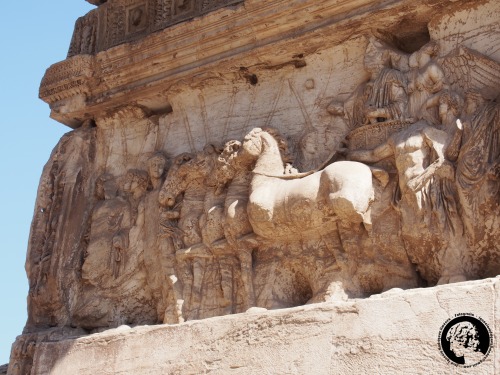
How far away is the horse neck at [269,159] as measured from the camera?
6.79 metres

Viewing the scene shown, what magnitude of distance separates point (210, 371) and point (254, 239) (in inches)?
42.9

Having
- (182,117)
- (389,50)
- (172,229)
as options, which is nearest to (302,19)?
(389,50)

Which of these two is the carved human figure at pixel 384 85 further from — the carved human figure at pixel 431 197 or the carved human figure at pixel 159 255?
the carved human figure at pixel 159 255

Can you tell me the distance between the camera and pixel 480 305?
17.2ft

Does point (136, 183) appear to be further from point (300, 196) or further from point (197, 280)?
point (300, 196)

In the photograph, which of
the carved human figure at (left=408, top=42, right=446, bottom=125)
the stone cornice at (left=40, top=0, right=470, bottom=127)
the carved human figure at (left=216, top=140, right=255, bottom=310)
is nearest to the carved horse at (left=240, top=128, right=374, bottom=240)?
the carved human figure at (left=216, top=140, right=255, bottom=310)

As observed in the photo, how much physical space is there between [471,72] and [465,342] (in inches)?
83.8

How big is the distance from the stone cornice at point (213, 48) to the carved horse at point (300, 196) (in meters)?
0.92

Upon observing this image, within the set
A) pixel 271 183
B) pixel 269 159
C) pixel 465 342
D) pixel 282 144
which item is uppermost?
pixel 282 144

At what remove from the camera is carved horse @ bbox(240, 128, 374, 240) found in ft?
20.5

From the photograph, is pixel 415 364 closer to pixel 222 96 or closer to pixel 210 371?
pixel 210 371

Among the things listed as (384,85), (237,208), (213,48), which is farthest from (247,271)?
(213,48)

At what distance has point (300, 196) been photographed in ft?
21.2

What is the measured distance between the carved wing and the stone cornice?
0.47 meters
